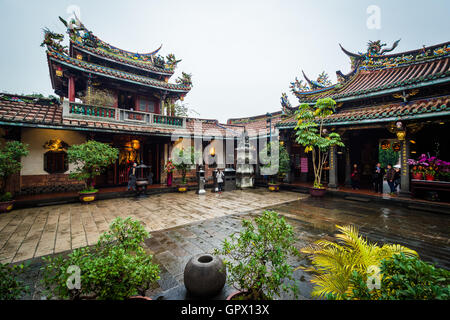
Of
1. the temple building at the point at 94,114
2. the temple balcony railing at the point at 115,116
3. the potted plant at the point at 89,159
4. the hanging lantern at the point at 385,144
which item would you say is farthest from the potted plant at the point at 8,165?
the hanging lantern at the point at 385,144

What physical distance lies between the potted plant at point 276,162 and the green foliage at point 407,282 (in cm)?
967

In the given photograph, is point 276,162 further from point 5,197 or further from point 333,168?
point 5,197

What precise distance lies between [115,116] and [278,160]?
9887 mm

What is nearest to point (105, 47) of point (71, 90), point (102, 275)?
point (71, 90)

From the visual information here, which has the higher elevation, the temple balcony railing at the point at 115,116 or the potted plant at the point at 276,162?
the temple balcony railing at the point at 115,116

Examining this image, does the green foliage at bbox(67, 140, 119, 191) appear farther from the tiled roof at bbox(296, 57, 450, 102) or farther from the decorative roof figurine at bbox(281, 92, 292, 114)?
the tiled roof at bbox(296, 57, 450, 102)

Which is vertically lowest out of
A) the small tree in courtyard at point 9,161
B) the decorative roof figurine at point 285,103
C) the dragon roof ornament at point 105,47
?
the small tree in courtyard at point 9,161

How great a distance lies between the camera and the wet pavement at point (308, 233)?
9.59 feet

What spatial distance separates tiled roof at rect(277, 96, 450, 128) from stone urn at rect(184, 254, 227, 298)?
896 cm

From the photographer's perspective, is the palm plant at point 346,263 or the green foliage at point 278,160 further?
the green foliage at point 278,160

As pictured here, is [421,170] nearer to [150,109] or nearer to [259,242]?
[259,242]

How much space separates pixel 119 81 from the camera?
11.8 meters

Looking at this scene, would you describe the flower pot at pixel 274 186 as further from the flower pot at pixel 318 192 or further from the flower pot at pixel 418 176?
the flower pot at pixel 418 176
